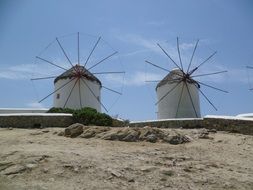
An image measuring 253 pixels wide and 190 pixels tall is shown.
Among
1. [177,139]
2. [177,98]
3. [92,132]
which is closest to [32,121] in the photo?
[92,132]

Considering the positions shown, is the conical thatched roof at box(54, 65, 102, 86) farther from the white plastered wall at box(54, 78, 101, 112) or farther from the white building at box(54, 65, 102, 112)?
the white plastered wall at box(54, 78, 101, 112)

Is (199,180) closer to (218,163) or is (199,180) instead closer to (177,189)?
(177,189)

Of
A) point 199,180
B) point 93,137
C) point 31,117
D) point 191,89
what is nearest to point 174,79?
point 191,89

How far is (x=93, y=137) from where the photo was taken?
70.4ft

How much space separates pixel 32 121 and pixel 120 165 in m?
14.2

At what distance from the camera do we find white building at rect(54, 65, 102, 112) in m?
36.6

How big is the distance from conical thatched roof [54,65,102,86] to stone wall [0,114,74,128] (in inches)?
375

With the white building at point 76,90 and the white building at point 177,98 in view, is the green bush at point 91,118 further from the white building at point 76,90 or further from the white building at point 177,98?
the white building at point 177,98

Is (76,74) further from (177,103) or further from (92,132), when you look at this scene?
(92,132)

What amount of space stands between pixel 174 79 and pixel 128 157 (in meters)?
22.0

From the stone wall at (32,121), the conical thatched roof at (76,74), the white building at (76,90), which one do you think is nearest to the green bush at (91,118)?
the stone wall at (32,121)

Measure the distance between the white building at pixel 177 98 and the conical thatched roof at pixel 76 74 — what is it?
665 cm

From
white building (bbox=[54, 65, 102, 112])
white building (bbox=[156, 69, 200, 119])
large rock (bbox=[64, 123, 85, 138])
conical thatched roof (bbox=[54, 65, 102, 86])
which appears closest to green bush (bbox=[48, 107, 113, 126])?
large rock (bbox=[64, 123, 85, 138])

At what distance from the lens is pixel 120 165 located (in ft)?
50.0
